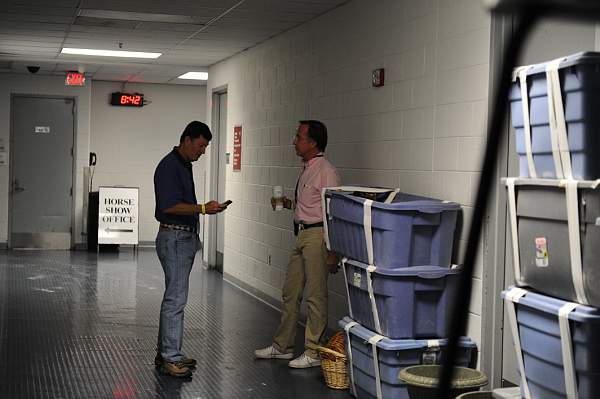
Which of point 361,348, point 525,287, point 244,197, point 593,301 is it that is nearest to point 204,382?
point 361,348

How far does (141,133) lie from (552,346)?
12.8m

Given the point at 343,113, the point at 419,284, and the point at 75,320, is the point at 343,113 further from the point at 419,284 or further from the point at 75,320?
the point at 75,320

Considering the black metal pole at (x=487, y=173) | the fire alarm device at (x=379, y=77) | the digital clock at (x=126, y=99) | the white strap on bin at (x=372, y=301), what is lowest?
the white strap on bin at (x=372, y=301)

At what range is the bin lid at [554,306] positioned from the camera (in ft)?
10.2

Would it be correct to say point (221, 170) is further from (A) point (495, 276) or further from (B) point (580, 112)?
(B) point (580, 112)

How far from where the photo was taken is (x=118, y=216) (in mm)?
14172

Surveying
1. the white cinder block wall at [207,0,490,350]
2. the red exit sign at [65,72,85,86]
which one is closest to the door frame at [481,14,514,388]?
the white cinder block wall at [207,0,490,350]

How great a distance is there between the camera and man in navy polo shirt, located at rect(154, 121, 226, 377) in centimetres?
540

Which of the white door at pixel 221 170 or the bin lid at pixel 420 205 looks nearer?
the bin lid at pixel 420 205

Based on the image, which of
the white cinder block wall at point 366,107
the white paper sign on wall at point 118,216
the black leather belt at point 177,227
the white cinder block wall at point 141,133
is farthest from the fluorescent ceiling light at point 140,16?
the white cinder block wall at point 141,133

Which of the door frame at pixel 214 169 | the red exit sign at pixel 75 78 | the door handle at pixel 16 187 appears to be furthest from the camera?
the door handle at pixel 16 187

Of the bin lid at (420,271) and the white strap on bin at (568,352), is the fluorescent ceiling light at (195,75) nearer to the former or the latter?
the bin lid at (420,271)

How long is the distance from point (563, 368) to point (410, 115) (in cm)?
260

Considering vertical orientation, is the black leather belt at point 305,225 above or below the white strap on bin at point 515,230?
below
